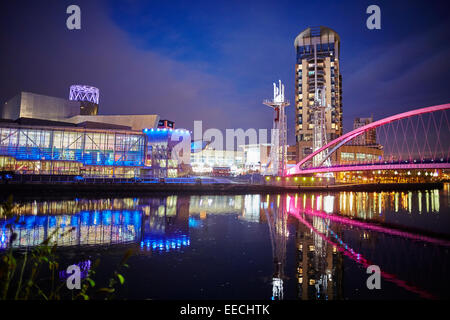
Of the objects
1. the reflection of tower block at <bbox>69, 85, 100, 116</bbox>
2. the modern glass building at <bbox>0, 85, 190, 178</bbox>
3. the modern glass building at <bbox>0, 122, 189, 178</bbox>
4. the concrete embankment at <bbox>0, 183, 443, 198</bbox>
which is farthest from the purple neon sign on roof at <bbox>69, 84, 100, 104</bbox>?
the concrete embankment at <bbox>0, 183, 443, 198</bbox>

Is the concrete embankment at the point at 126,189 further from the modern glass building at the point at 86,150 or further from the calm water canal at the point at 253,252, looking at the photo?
the calm water canal at the point at 253,252

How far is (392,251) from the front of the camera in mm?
14289

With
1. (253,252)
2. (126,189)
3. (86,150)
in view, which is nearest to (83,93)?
(86,150)

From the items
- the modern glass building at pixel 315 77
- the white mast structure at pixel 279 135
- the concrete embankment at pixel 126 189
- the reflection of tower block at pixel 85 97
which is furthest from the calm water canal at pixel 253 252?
the modern glass building at pixel 315 77

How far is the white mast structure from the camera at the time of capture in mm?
50312

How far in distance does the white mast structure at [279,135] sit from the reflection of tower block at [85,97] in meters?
66.8

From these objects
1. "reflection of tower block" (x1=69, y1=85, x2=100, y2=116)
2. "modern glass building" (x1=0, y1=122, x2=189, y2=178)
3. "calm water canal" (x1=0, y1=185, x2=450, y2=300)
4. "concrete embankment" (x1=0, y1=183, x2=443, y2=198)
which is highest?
"reflection of tower block" (x1=69, y1=85, x2=100, y2=116)

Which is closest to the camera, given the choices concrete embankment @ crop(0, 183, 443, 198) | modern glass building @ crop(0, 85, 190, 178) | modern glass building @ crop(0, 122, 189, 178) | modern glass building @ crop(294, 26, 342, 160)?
concrete embankment @ crop(0, 183, 443, 198)

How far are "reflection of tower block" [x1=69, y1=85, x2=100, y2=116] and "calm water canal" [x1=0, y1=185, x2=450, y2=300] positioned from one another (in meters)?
77.0

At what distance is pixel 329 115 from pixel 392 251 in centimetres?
9886

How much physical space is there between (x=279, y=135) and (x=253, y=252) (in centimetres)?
4060

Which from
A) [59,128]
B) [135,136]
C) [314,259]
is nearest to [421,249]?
[314,259]

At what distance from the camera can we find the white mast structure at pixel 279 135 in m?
50.3

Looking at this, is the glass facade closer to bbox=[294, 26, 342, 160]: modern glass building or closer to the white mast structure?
the white mast structure
